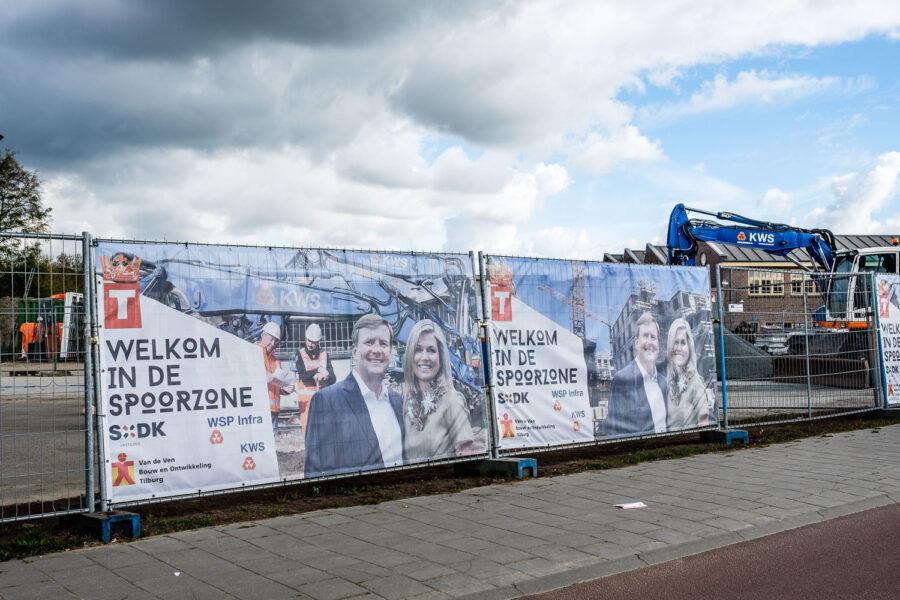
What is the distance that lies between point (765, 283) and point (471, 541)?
837 cm

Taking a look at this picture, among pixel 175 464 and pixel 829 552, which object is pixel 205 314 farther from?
pixel 829 552

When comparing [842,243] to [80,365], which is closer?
[80,365]

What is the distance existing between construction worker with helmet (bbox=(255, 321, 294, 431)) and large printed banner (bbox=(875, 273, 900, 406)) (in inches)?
430

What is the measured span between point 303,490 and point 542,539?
8.94 feet

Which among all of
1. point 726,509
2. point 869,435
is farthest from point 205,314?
point 869,435

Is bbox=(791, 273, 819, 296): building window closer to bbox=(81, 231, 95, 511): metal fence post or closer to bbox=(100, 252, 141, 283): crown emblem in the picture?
bbox=(100, 252, 141, 283): crown emblem

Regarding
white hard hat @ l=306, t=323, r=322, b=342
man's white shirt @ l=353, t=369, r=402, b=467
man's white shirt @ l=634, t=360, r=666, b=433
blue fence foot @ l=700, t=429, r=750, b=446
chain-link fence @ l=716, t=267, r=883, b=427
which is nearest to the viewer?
white hard hat @ l=306, t=323, r=322, b=342

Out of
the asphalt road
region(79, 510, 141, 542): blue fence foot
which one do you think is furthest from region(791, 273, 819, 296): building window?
region(79, 510, 141, 542): blue fence foot

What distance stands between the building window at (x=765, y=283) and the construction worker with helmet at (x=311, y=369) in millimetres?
7100

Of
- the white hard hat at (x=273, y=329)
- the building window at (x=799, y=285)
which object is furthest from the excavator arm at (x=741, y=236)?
the white hard hat at (x=273, y=329)

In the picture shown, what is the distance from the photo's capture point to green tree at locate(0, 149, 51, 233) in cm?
4062

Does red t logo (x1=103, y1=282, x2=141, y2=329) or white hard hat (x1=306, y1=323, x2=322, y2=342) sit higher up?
red t logo (x1=103, y1=282, x2=141, y2=329)

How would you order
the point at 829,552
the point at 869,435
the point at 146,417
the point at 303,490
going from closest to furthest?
the point at 829,552, the point at 146,417, the point at 303,490, the point at 869,435

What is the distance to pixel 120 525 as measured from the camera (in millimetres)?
6113
